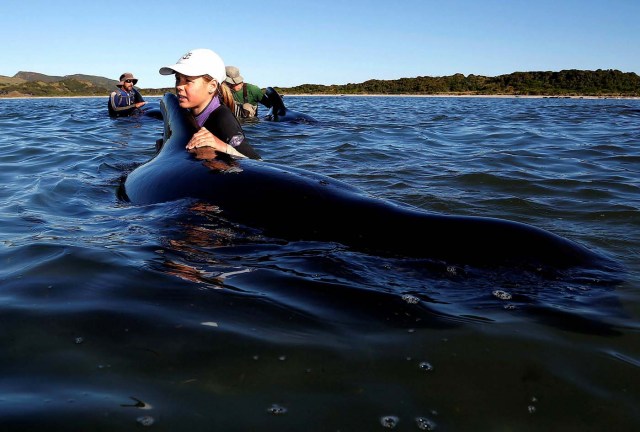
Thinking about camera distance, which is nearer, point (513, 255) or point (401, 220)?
point (513, 255)

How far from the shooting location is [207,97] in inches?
218

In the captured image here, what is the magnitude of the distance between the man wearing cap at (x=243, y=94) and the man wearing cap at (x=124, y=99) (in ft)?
11.3

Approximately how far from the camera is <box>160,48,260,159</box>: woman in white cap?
518 cm

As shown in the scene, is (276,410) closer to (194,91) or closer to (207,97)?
(194,91)

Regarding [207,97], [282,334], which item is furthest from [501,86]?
[282,334]

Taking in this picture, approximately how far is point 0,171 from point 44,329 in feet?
21.5

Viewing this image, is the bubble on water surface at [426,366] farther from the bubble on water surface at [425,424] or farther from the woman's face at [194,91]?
the woman's face at [194,91]

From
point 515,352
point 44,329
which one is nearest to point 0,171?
point 44,329

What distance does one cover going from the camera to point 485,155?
9992 millimetres

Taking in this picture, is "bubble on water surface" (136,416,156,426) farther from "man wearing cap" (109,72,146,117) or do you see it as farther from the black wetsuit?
"man wearing cap" (109,72,146,117)

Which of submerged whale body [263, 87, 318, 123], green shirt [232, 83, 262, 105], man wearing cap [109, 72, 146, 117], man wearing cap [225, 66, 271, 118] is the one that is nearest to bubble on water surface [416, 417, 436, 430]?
man wearing cap [225, 66, 271, 118]

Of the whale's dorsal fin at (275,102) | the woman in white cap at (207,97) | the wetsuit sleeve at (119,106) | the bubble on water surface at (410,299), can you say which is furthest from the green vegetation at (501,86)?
the bubble on water surface at (410,299)

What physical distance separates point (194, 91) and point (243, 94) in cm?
1179

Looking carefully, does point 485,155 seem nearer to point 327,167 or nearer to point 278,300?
point 327,167
